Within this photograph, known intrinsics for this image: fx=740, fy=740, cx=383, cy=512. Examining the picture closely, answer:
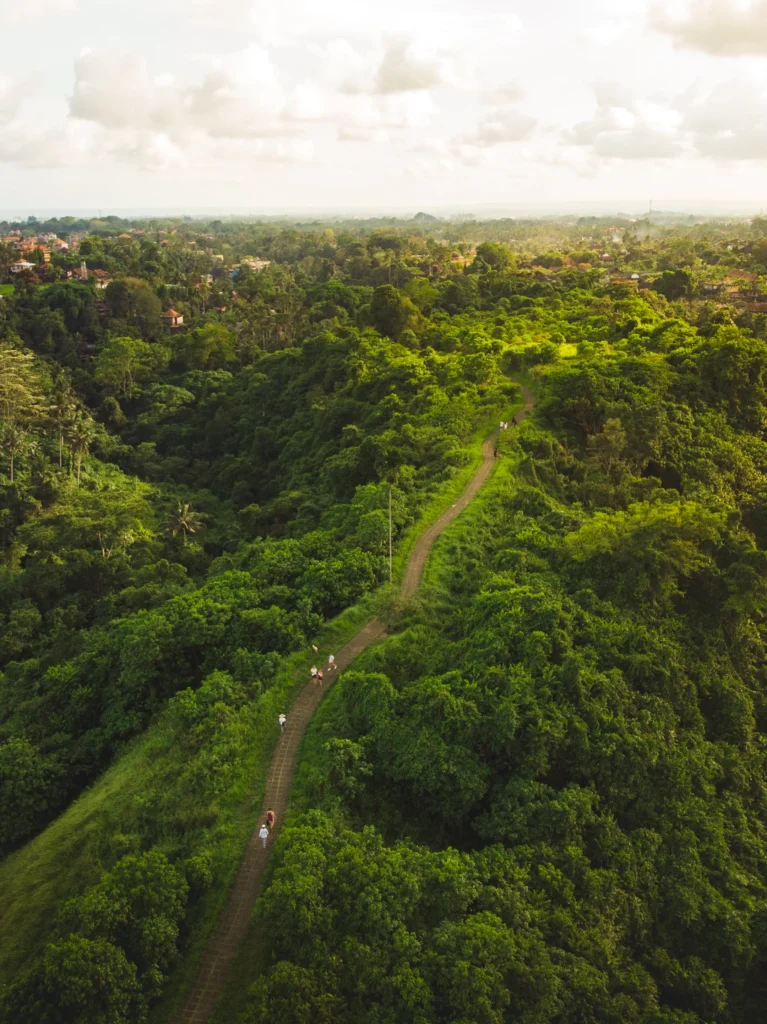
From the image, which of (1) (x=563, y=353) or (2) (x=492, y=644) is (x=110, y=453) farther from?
(2) (x=492, y=644)

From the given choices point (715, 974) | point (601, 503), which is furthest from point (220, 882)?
point (601, 503)

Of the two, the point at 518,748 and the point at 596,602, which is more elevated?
the point at 596,602

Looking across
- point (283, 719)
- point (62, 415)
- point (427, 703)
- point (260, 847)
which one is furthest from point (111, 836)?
point (62, 415)

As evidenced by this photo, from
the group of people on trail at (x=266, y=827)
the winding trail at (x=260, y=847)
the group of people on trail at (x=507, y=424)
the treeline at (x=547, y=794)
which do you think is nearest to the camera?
the treeline at (x=547, y=794)

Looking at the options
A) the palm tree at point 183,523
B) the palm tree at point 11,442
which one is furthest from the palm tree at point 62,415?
the palm tree at point 183,523

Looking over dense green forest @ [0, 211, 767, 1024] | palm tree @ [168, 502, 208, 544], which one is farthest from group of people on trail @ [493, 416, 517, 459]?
palm tree @ [168, 502, 208, 544]

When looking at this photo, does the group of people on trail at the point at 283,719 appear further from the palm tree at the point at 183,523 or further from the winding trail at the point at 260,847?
the palm tree at the point at 183,523

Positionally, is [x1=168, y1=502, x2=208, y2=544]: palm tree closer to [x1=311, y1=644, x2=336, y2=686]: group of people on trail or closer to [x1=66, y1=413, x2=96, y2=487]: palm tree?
[x1=66, y1=413, x2=96, y2=487]: palm tree

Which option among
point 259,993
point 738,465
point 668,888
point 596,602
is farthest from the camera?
point 738,465
